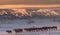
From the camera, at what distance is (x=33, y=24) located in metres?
1.16

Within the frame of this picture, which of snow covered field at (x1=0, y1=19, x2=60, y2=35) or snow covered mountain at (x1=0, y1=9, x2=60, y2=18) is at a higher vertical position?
snow covered mountain at (x1=0, y1=9, x2=60, y2=18)

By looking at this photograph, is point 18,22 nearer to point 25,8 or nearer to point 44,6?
point 25,8

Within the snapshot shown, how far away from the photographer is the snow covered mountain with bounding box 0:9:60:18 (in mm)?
1159

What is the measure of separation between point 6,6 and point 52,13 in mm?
506

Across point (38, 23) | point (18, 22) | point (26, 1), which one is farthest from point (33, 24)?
point (26, 1)

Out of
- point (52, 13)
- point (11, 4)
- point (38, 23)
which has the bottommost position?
point (38, 23)

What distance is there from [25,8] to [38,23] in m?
0.22

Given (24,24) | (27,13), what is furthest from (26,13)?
(24,24)

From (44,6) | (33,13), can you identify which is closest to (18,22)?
(33,13)

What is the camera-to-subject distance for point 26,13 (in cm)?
117

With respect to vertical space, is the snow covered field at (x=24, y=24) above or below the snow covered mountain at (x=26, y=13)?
below

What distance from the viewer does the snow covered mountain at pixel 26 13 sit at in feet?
3.80

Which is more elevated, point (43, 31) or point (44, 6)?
point (44, 6)

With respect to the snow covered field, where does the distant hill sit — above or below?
above
